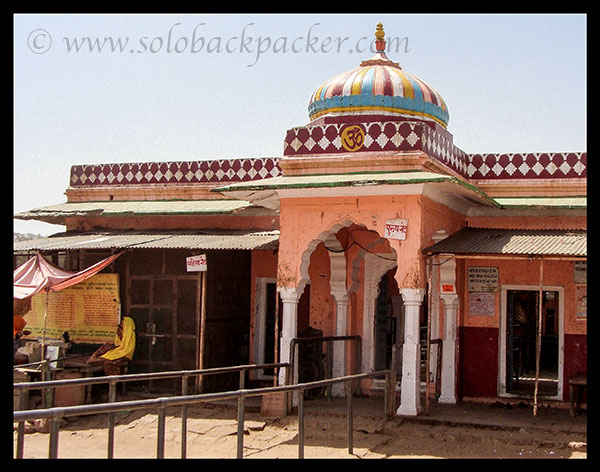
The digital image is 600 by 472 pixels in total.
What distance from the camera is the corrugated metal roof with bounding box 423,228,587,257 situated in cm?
987

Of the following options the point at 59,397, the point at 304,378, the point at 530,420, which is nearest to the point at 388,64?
the point at 304,378

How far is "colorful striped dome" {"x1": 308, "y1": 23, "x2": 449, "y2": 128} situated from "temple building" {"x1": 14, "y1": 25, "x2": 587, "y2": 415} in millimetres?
25

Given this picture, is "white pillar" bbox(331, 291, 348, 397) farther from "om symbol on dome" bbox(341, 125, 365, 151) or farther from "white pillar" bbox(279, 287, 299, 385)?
"om symbol on dome" bbox(341, 125, 365, 151)

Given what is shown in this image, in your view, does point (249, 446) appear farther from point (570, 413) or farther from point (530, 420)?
point (570, 413)

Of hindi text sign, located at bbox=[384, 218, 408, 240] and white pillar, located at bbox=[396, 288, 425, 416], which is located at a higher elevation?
hindi text sign, located at bbox=[384, 218, 408, 240]

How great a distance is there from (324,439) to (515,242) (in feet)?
11.9

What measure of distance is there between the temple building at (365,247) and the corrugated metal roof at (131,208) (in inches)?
1.8

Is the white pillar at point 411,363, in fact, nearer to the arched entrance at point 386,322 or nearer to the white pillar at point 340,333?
the white pillar at point 340,333

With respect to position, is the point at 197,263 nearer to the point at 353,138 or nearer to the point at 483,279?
the point at 353,138

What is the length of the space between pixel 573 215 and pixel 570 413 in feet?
9.43

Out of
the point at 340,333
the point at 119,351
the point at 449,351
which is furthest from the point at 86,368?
the point at 449,351

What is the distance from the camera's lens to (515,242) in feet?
34.4

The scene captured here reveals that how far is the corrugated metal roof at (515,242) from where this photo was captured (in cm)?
987

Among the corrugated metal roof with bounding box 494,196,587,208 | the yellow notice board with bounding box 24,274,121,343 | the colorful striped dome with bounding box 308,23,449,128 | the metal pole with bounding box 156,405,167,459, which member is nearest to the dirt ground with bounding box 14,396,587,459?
the yellow notice board with bounding box 24,274,121,343
